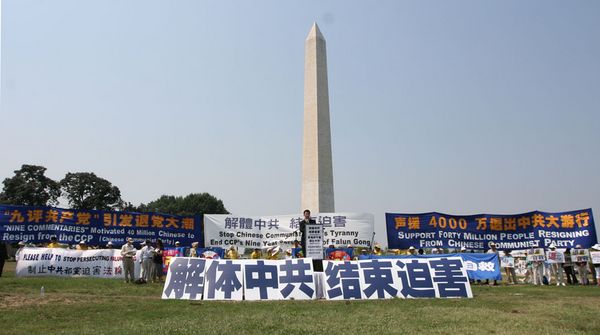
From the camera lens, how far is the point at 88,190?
238 feet

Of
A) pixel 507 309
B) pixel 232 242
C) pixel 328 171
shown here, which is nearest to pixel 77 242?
pixel 232 242

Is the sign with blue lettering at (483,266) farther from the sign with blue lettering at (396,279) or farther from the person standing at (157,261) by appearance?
the person standing at (157,261)

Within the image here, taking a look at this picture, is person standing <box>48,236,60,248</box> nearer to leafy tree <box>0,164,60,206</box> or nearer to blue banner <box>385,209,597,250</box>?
blue banner <box>385,209,597,250</box>

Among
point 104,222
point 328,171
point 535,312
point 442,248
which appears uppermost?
point 328,171

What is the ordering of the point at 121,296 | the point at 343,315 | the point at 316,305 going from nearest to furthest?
the point at 343,315 → the point at 316,305 → the point at 121,296

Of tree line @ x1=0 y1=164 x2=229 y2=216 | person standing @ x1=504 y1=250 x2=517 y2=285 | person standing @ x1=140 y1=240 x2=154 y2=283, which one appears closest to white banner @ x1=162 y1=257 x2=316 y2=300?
person standing @ x1=140 y1=240 x2=154 y2=283

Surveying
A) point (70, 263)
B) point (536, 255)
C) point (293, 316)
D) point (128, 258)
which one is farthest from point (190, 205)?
point (293, 316)

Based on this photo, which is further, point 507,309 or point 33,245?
point 33,245

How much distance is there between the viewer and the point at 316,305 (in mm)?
10172

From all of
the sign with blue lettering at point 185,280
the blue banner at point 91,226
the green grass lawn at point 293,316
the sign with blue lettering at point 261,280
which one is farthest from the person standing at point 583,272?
the blue banner at point 91,226

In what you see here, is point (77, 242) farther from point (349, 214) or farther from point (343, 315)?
point (343, 315)

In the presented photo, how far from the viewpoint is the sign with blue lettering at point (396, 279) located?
11.4 metres

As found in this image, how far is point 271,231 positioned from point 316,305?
1115cm

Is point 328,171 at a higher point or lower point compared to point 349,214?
higher
